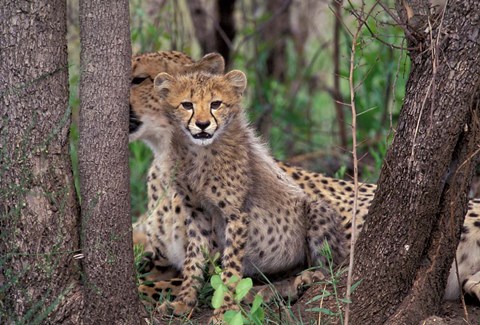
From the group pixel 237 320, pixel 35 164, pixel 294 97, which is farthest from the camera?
pixel 294 97

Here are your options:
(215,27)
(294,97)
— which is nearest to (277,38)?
(294,97)

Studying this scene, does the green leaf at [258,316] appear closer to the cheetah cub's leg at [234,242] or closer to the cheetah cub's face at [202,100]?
the cheetah cub's leg at [234,242]

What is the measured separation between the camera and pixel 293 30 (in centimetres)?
745

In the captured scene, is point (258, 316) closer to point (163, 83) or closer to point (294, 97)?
point (163, 83)

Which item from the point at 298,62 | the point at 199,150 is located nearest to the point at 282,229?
the point at 199,150

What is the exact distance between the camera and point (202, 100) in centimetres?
338

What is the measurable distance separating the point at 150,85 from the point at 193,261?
2.50 ft

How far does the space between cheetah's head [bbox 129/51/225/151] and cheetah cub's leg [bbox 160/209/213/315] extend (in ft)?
1.42

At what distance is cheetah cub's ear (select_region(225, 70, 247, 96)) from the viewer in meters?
3.52

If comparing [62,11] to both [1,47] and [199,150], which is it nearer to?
A: [1,47]

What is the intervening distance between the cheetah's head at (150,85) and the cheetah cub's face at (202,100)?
0.17 meters

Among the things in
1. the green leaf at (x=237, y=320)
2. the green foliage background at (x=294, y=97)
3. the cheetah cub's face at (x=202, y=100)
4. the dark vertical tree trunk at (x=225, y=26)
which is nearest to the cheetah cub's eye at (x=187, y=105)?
the cheetah cub's face at (x=202, y=100)

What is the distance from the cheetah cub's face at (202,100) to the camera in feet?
10.9

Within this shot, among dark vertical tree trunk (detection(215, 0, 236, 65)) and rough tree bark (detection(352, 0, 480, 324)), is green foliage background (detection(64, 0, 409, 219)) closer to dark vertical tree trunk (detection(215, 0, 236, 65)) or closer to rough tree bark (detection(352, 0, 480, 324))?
dark vertical tree trunk (detection(215, 0, 236, 65))
